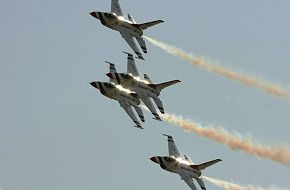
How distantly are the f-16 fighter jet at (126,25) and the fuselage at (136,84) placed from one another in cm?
571

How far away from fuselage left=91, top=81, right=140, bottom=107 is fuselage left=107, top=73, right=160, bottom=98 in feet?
4.67

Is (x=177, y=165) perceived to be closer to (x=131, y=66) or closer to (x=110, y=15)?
(x=131, y=66)

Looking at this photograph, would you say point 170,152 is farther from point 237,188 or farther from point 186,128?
point 237,188

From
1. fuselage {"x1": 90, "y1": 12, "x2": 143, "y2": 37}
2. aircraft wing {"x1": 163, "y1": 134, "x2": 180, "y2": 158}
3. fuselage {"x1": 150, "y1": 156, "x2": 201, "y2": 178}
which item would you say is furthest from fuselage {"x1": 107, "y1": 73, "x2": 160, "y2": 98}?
aircraft wing {"x1": 163, "y1": 134, "x2": 180, "y2": 158}

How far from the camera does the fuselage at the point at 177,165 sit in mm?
123562

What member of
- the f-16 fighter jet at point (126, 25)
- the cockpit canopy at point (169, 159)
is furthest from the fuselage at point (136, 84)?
the cockpit canopy at point (169, 159)

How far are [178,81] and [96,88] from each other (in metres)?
16.6

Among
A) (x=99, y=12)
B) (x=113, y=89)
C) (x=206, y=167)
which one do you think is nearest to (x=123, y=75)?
(x=113, y=89)

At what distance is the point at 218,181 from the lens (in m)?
121

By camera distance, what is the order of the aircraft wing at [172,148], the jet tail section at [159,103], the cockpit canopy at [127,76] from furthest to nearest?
the aircraft wing at [172,148]
the cockpit canopy at [127,76]
the jet tail section at [159,103]

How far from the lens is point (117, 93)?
12738 cm

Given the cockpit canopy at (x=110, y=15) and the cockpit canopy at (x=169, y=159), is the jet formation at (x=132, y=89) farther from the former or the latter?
the cockpit canopy at (x=110, y=15)

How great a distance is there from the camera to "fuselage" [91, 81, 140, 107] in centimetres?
12631

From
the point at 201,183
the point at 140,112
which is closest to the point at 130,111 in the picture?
the point at 140,112
